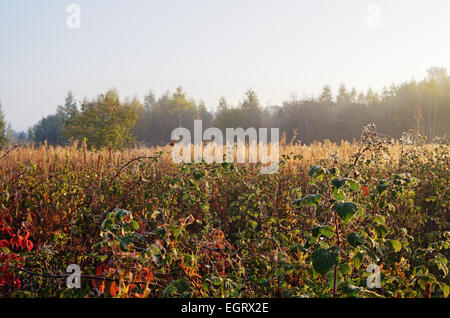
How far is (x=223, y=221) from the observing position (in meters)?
4.60

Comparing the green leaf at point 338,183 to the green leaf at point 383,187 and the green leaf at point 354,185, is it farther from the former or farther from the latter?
the green leaf at point 383,187

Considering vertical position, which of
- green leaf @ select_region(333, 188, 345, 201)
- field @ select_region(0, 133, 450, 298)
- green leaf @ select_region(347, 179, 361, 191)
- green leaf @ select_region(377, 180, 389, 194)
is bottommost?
field @ select_region(0, 133, 450, 298)

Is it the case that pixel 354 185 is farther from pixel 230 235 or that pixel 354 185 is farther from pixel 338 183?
pixel 230 235

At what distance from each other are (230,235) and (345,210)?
115 inches

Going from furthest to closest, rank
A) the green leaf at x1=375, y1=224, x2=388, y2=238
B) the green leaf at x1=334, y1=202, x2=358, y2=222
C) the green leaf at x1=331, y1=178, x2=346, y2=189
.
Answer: the green leaf at x1=375, y1=224, x2=388, y2=238, the green leaf at x1=331, y1=178, x2=346, y2=189, the green leaf at x1=334, y1=202, x2=358, y2=222

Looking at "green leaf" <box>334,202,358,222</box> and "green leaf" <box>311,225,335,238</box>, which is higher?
"green leaf" <box>334,202,358,222</box>

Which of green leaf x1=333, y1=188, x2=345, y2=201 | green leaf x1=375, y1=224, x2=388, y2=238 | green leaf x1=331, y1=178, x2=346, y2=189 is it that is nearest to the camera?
green leaf x1=331, y1=178, x2=346, y2=189

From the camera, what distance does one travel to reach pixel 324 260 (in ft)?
5.51

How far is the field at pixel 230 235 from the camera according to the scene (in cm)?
195

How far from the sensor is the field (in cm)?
195

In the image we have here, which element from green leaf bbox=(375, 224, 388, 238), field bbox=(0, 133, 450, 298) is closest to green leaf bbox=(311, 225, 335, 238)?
field bbox=(0, 133, 450, 298)

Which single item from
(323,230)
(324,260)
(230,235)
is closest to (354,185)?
(323,230)

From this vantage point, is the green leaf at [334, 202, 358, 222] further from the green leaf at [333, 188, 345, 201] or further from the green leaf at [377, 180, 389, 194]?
the green leaf at [377, 180, 389, 194]

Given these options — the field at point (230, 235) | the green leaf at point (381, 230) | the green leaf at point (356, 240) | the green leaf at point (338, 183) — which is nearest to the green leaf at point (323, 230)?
the field at point (230, 235)
